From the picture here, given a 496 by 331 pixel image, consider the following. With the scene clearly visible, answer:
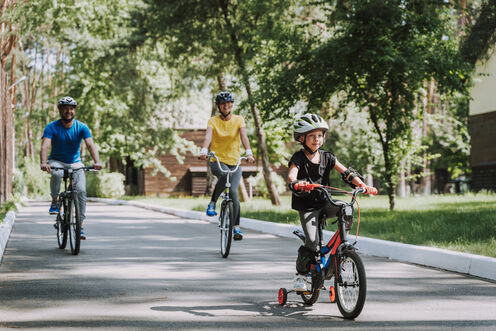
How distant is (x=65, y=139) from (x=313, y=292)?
5283mm

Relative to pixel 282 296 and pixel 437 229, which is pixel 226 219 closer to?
pixel 282 296

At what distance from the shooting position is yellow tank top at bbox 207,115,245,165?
10.3 m

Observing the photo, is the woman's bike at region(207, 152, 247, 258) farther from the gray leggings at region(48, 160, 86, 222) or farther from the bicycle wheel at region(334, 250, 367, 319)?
the bicycle wheel at region(334, 250, 367, 319)

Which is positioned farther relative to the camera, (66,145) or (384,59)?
(384,59)

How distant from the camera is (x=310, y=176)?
6188 mm

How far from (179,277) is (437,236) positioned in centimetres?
495

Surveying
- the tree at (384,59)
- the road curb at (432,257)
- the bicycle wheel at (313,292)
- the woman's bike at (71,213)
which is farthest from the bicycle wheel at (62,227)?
the tree at (384,59)

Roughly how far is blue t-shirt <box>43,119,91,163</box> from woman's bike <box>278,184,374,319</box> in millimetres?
4998

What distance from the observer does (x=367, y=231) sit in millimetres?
13031

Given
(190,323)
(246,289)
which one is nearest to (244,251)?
(246,289)

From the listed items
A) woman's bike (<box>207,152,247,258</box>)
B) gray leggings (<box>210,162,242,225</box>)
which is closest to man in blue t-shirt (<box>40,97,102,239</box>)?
gray leggings (<box>210,162,242,225</box>)

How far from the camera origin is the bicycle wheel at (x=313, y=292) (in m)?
6.05

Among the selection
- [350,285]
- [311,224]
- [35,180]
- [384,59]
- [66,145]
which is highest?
[384,59]

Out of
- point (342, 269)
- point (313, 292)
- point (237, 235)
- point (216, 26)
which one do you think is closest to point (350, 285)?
point (342, 269)
